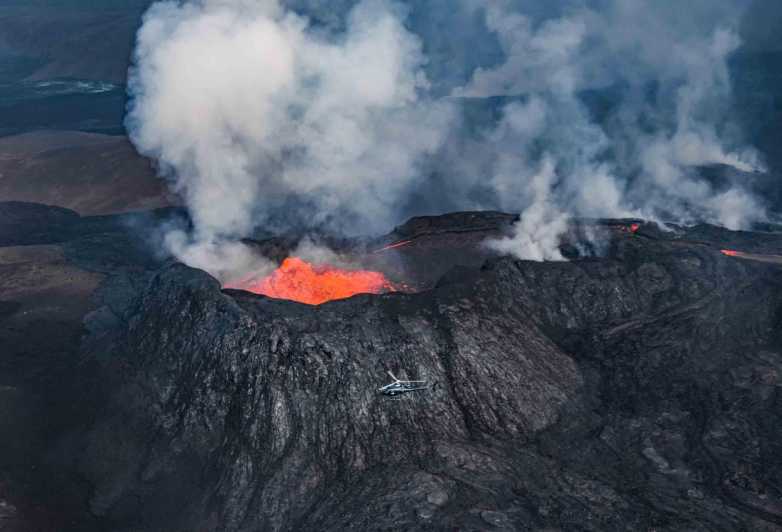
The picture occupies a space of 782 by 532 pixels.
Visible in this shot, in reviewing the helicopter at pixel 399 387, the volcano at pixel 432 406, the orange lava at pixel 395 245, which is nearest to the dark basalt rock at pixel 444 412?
the volcano at pixel 432 406

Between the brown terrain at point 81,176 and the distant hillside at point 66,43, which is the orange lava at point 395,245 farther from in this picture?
the distant hillside at point 66,43

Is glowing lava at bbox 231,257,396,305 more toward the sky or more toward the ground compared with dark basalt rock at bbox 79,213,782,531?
more toward the sky

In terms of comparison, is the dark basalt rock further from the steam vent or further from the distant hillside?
the distant hillside

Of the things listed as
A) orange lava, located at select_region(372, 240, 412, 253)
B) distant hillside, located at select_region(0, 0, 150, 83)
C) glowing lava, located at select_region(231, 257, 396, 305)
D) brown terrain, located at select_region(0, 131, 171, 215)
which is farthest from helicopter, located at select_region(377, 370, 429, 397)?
distant hillside, located at select_region(0, 0, 150, 83)

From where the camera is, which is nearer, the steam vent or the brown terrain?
the steam vent

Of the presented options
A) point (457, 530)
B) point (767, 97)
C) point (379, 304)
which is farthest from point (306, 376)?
point (767, 97)

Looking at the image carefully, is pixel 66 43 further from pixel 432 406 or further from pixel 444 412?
pixel 444 412
